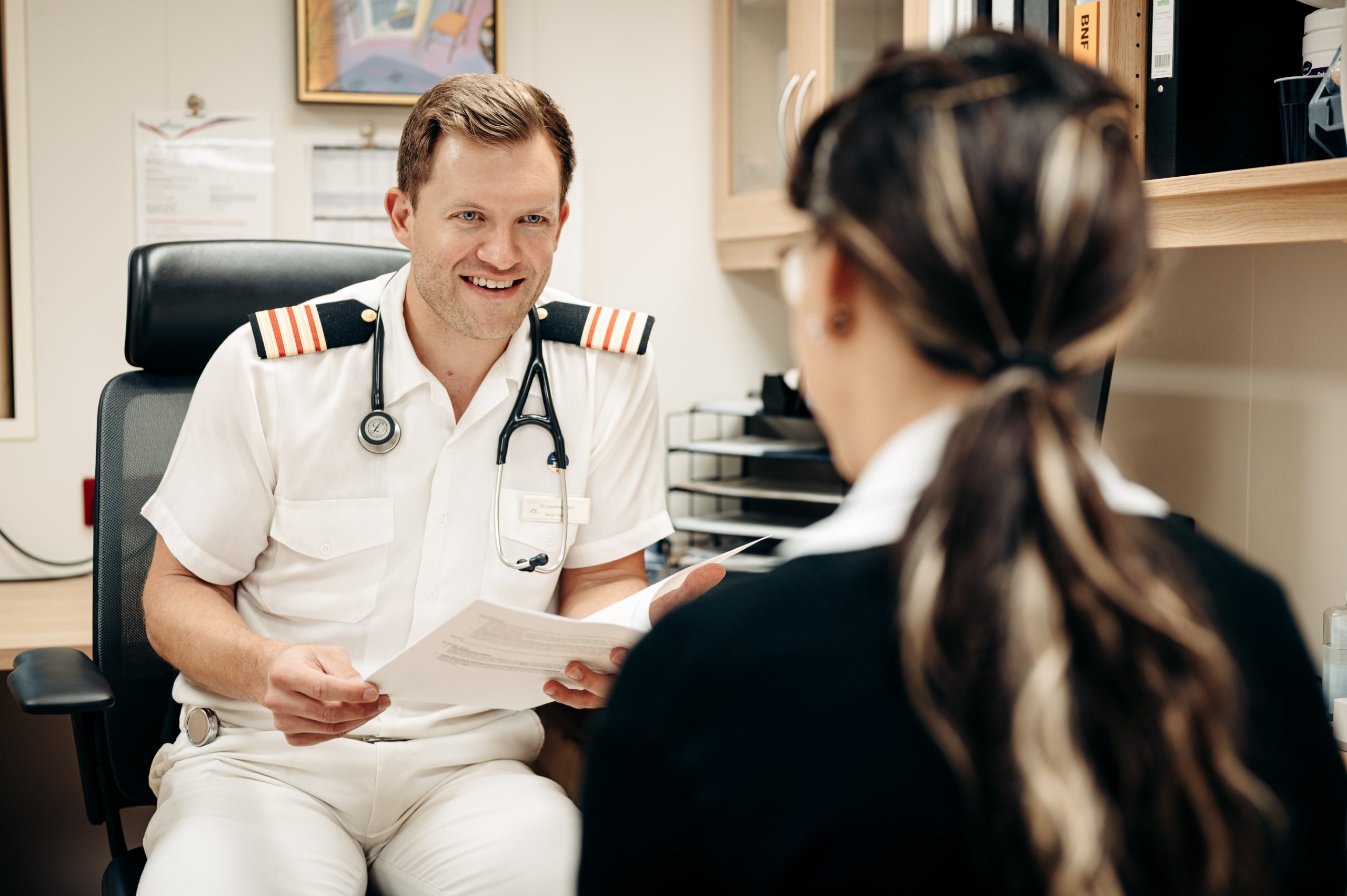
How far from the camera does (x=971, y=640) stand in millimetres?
496

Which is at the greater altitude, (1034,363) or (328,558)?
(1034,363)

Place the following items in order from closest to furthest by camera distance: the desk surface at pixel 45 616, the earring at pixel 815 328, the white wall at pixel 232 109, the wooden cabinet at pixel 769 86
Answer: the earring at pixel 815 328 < the desk surface at pixel 45 616 < the wooden cabinet at pixel 769 86 < the white wall at pixel 232 109

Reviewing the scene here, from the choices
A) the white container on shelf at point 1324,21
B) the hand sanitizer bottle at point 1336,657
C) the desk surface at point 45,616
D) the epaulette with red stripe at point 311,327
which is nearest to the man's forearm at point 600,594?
the epaulette with red stripe at point 311,327

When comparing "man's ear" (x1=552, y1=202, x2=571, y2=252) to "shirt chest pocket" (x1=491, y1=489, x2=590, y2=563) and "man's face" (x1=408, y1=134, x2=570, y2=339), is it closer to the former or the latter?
"man's face" (x1=408, y1=134, x2=570, y2=339)

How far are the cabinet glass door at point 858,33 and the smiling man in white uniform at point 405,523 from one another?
592 mm

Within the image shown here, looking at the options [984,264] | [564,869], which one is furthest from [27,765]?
[984,264]

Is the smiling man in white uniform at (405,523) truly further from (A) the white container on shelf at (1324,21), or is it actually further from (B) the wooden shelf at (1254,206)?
(A) the white container on shelf at (1324,21)

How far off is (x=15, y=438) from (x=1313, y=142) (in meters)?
2.04

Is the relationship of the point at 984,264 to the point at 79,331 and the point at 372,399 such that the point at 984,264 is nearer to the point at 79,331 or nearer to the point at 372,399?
the point at 372,399

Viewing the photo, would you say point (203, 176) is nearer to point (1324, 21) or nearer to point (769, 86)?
point (769, 86)

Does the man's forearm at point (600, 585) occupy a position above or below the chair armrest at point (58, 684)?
above

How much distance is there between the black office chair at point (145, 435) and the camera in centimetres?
139

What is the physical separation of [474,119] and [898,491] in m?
0.95

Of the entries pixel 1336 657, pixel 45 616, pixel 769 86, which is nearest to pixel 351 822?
pixel 45 616
